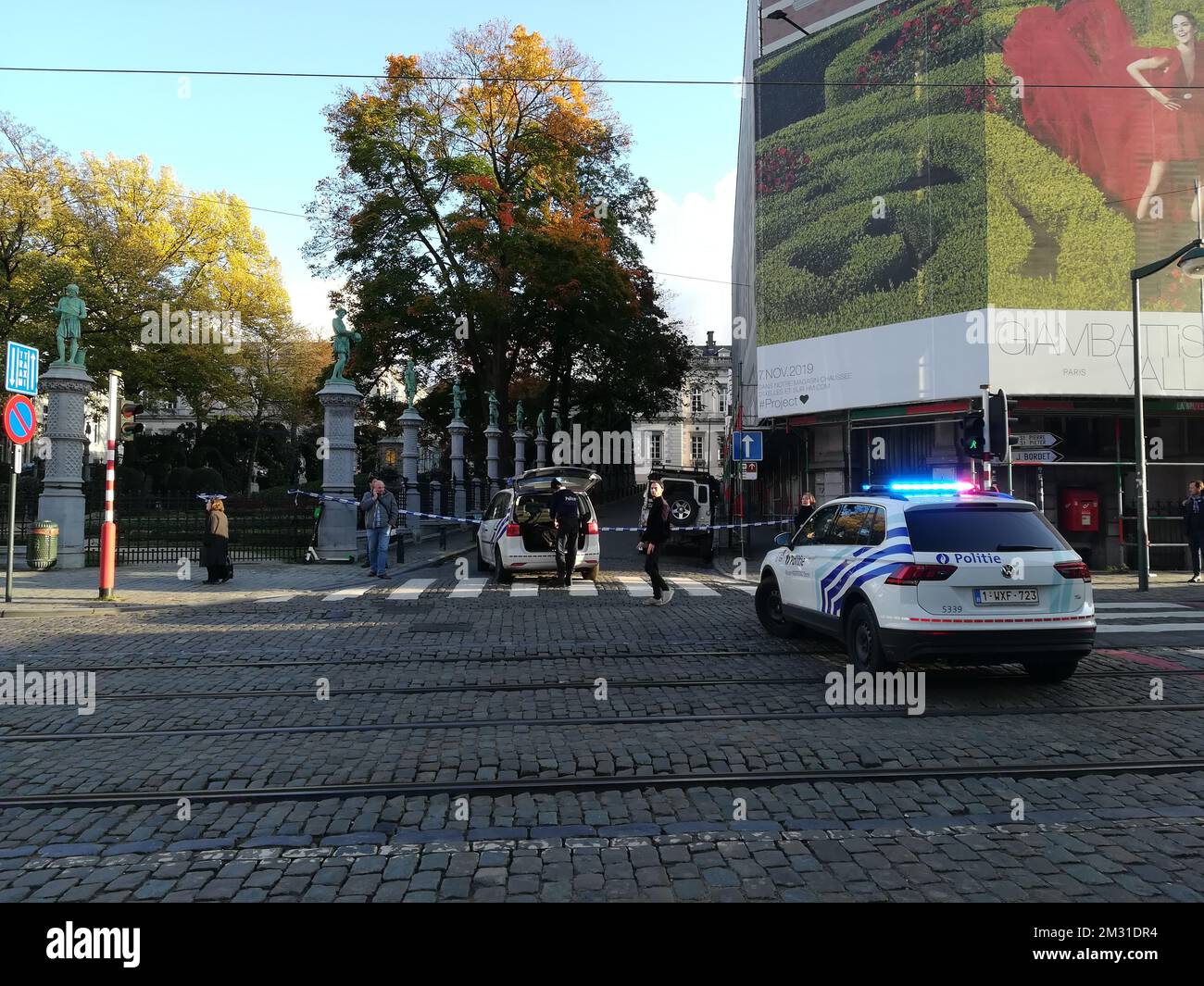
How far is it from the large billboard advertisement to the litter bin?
17.5 metres

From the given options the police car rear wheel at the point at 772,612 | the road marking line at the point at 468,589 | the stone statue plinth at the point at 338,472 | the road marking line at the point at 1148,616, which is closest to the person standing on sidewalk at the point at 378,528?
the road marking line at the point at 468,589

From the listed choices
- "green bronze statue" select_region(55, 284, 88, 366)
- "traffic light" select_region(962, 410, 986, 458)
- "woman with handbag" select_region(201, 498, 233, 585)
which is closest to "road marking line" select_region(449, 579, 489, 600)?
"woman with handbag" select_region(201, 498, 233, 585)

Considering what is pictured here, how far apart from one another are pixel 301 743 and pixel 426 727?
0.84 metres

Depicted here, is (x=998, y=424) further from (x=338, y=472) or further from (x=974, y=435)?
(x=338, y=472)

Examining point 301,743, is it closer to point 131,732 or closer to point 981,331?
point 131,732

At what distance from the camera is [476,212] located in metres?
34.4

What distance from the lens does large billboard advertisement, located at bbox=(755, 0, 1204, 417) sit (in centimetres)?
1903

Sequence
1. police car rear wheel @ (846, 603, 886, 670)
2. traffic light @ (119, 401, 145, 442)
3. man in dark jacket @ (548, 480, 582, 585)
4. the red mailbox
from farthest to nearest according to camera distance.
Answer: the red mailbox, man in dark jacket @ (548, 480, 582, 585), traffic light @ (119, 401, 145, 442), police car rear wheel @ (846, 603, 886, 670)

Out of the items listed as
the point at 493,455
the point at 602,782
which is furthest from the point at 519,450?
the point at 602,782

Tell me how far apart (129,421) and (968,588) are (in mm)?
13594

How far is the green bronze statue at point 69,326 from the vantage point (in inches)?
690

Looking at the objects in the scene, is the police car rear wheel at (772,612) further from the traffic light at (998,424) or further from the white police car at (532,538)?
the white police car at (532,538)

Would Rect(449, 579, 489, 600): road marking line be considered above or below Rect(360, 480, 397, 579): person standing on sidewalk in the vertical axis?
below

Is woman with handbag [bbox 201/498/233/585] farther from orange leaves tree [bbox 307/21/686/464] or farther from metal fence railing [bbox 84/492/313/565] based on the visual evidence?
orange leaves tree [bbox 307/21/686/464]
